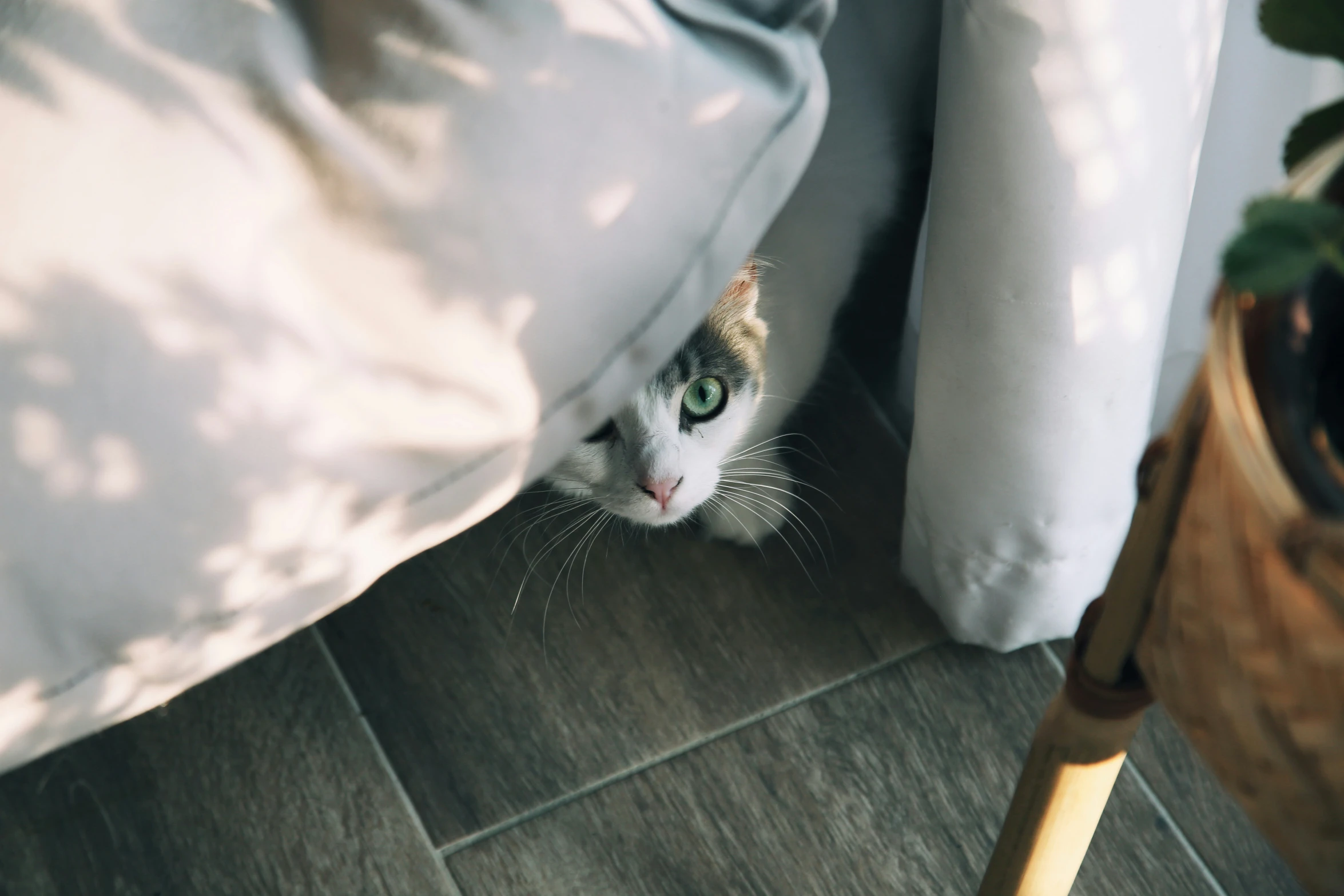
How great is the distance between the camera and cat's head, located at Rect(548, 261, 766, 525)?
0.84m

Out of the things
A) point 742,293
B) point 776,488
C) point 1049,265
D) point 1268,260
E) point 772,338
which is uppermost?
point 1268,260

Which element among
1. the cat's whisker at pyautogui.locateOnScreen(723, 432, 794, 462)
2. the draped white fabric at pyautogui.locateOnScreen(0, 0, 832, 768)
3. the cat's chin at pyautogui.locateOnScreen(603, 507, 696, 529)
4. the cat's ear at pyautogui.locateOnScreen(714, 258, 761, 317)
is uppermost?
the draped white fabric at pyautogui.locateOnScreen(0, 0, 832, 768)

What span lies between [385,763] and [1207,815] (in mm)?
704

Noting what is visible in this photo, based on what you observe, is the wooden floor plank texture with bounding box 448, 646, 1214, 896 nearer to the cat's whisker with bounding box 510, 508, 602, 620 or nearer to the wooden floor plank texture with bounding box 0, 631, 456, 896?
the wooden floor plank texture with bounding box 0, 631, 456, 896

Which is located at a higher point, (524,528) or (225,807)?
(524,528)

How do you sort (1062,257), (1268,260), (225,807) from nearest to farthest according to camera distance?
(1268,260)
(1062,257)
(225,807)

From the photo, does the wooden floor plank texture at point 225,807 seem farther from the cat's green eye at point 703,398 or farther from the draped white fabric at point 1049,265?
the draped white fabric at point 1049,265

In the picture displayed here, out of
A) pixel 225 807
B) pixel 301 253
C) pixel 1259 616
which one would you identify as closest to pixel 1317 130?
pixel 1259 616

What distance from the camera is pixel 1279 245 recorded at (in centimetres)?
33

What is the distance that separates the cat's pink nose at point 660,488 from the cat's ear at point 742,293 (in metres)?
0.14

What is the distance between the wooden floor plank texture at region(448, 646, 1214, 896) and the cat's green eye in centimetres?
30

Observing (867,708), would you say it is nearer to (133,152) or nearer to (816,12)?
(816,12)

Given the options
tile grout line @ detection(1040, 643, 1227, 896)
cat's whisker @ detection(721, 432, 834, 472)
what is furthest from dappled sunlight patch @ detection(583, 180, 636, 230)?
tile grout line @ detection(1040, 643, 1227, 896)

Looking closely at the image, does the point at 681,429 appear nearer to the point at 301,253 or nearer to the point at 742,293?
the point at 742,293
